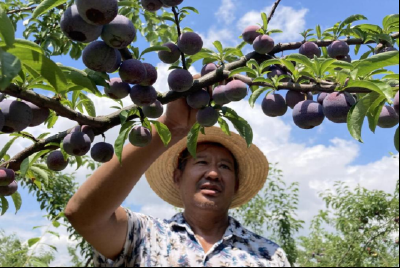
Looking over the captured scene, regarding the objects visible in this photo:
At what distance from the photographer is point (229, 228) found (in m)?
2.57

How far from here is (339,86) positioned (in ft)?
2.76

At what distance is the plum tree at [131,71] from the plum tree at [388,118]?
474 millimetres

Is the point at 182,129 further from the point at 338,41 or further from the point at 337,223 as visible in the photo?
the point at 337,223

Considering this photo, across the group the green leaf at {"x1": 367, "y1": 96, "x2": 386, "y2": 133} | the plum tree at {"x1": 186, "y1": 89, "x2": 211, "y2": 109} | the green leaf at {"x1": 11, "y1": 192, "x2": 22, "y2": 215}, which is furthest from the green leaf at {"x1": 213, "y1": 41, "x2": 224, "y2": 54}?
the green leaf at {"x1": 11, "y1": 192, "x2": 22, "y2": 215}

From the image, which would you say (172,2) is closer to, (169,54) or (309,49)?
(169,54)

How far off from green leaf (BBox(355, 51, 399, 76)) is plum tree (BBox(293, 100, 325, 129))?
Result: 19cm

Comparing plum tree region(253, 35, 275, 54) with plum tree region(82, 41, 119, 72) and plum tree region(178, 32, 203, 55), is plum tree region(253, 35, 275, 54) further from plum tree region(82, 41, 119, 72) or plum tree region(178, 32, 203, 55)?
plum tree region(82, 41, 119, 72)

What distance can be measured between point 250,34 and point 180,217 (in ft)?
5.44

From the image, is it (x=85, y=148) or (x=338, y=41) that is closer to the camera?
(x=85, y=148)

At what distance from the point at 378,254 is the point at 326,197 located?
1.23 metres

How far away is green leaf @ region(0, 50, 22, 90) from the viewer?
533 mm

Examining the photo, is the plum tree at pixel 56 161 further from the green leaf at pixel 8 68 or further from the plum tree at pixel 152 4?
the green leaf at pixel 8 68

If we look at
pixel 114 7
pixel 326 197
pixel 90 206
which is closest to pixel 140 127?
pixel 114 7

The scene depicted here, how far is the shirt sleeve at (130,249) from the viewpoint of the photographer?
7.50ft
